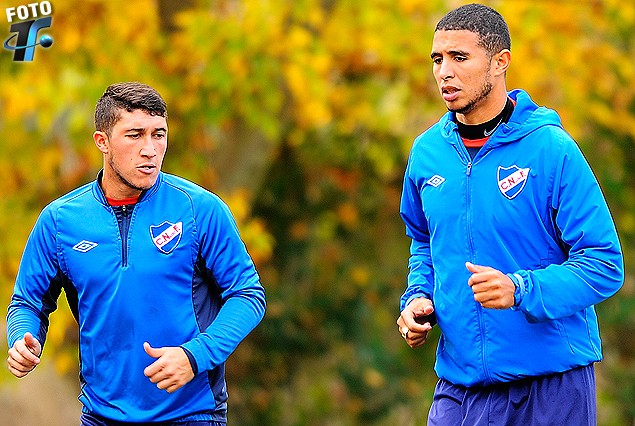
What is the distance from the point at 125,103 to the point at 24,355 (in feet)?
3.37

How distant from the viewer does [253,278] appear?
4.65 metres

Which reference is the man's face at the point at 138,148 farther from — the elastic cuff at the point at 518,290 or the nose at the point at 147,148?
the elastic cuff at the point at 518,290

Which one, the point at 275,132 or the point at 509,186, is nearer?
the point at 509,186

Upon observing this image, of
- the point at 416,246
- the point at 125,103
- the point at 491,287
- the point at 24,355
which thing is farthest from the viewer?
the point at 416,246

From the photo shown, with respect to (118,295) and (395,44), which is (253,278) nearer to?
(118,295)

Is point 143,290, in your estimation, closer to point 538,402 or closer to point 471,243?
point 471,243

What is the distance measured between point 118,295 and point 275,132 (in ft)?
20.0

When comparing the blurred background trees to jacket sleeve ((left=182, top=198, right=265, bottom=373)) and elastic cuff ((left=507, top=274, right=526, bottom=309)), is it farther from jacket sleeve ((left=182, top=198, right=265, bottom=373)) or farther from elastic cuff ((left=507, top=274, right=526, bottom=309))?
elastic cuff ((left=507, top=274, right=526, bottom=309))

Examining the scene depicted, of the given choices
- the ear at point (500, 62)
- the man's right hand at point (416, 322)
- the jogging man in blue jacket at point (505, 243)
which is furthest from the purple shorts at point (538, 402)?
the ear at point (500, 62)

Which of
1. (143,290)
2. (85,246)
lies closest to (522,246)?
(143,290)

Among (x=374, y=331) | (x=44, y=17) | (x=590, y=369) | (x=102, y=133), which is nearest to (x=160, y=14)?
(x=44, y=17)

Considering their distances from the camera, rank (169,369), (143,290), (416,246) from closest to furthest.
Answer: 1. (169,369)
2. (143,290)
3. (416,246)

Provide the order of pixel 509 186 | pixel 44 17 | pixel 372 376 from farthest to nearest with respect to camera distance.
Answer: pixel 372 376
pixel 44 17
pixel 509 186

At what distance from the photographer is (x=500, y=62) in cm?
459
